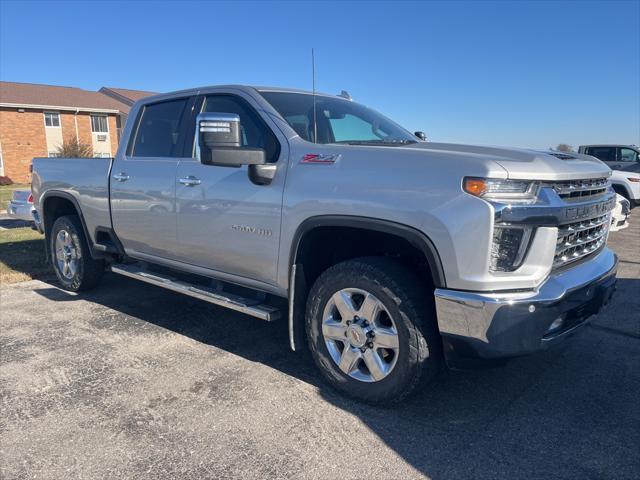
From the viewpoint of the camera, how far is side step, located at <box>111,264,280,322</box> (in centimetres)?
360

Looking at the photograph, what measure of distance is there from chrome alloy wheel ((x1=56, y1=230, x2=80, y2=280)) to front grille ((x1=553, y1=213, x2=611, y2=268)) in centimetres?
483

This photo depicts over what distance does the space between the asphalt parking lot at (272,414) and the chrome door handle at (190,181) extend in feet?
4.32

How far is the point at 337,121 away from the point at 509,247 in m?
2.01

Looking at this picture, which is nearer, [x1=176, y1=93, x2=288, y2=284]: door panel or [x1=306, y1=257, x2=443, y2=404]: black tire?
[x1=306, y1=257, x2=443, y2=404]: black tire

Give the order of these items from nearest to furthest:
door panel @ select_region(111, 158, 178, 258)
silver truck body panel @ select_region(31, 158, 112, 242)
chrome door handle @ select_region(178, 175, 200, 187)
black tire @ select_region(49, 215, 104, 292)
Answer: chrome door handle @ select_region(178, 175, 200, 187)
door panel @ select_region(111, 158, 178, 258)
silver truck body panel @ select_region(31, 158, 112, 242)
black tire @ select_region(49, 215, 104, 292)

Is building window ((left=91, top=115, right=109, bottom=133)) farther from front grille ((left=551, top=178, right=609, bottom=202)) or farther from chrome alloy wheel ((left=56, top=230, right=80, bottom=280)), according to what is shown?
front grille ((left=551, top=178, right=609, bottom=202))

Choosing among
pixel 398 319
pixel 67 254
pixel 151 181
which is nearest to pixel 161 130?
pixel 151 181

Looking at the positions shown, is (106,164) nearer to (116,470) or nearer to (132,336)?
(132,336)

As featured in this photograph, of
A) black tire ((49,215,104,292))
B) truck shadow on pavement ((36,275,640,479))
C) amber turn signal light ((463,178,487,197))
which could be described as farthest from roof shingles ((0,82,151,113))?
amber turn signal light ((463,178,487,197))

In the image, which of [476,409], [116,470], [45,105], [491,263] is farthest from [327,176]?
[45,105]

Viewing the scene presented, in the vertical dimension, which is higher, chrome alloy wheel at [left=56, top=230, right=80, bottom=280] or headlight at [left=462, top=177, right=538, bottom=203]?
headlight at [left=462, top=177, right=538, bottom=203]

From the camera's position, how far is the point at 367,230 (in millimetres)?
3260

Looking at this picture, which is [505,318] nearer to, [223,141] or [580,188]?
[580,188]

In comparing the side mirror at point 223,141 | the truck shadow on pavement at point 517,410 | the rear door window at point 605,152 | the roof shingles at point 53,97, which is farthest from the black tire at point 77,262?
the roof shingles at point 53,97
